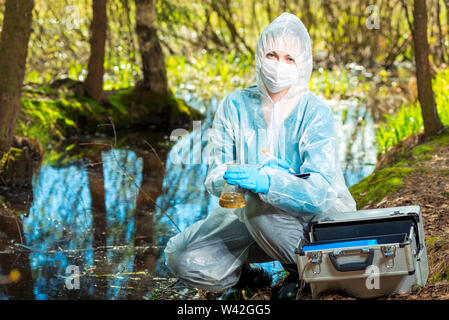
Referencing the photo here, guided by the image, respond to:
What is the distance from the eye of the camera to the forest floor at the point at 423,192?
332cm

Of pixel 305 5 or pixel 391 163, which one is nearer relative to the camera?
pixel 391 163

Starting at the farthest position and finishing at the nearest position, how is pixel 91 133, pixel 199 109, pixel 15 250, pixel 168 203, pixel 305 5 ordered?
pixel 305 5
pixel 199 109
pixel 91 133
pixel 168 203
pixel 15 250

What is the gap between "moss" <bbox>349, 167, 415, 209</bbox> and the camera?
4.85 m

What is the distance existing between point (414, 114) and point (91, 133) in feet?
12.5

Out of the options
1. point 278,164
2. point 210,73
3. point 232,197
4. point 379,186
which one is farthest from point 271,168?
point 210,73

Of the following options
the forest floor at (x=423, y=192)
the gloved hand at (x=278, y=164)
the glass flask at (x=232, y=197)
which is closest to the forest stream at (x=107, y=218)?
the forest floor at (x=423, y=192)

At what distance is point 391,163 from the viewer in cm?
603

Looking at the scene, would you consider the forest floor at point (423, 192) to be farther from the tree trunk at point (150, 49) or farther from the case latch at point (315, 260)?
the tree trunk at point (150, 49)

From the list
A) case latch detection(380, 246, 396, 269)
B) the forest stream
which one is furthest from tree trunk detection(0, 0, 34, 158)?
case latch detection(380, 246, 396, 269)

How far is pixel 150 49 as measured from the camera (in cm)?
934

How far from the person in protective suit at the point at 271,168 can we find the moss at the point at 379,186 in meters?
1.42
